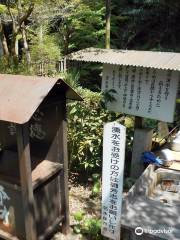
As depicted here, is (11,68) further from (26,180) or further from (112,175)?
(112,175)

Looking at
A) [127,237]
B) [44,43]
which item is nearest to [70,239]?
[127,237]

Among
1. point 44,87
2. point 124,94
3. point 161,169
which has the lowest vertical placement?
point 161,169

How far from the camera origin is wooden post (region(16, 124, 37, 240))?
3.11m

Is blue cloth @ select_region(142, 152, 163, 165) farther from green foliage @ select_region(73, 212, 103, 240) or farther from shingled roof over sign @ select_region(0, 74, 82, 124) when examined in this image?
shingled roof over sign @ select_region(0, 74, 82, 124)

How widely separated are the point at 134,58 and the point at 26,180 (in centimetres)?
296

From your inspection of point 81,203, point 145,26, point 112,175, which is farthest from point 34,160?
point 145,26

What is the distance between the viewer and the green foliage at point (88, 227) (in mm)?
4102

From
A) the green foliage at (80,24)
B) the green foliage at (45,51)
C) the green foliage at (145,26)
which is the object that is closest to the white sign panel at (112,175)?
the green foliage at (80,24)

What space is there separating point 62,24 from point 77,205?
36.4ft

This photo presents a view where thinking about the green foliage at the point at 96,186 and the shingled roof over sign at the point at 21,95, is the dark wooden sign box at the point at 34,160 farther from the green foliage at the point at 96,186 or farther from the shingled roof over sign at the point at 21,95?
the green foliage at the point at 96,186

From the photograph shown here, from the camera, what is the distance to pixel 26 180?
3.25 metres

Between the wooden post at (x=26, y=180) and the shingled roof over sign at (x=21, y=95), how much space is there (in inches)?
8.8

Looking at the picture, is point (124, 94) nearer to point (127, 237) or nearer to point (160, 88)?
point (160, 88)

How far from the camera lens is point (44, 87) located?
3.12m
